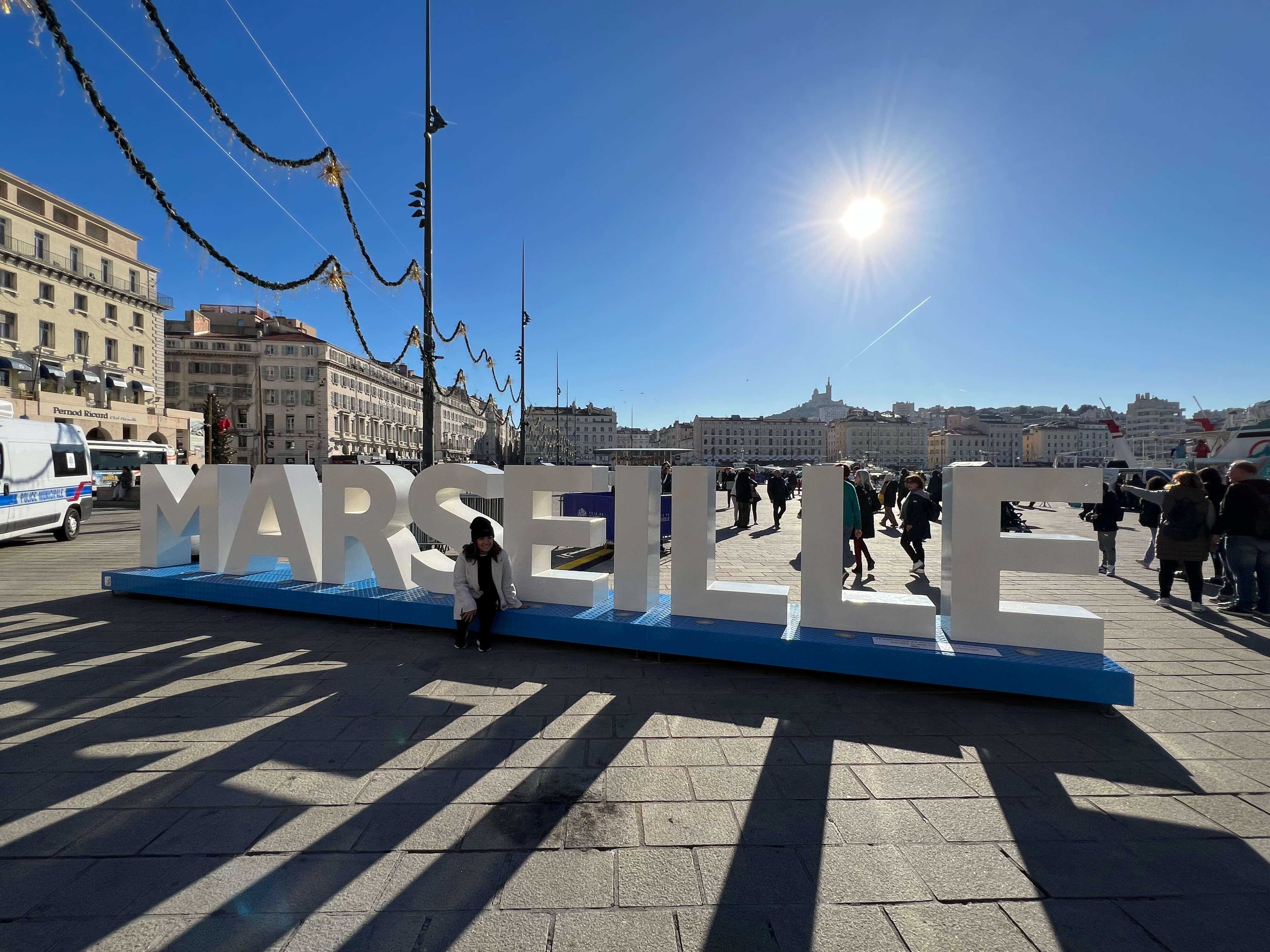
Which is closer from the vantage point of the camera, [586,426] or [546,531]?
[546,531]

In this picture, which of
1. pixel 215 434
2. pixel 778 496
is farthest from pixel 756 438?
pixel 778 496

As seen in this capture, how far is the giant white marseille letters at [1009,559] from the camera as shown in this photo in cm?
479

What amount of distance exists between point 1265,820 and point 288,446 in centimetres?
7444

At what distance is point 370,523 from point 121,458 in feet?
119

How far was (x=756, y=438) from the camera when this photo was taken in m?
151

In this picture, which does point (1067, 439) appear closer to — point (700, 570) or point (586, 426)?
point (586, 426)

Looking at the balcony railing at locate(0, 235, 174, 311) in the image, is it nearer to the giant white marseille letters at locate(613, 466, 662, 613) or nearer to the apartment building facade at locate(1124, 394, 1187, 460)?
the giant white marseille letters at locate(613, 466, 662, 613)

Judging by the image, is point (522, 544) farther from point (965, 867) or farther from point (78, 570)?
point (78, 570)

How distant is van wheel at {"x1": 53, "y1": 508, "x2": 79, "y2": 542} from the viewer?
14.0 meters

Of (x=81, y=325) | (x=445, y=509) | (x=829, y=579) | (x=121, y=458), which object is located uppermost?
(x=81, y=325)

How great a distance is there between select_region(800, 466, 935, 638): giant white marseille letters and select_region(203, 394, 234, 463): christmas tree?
2978cm

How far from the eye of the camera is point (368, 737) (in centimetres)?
388

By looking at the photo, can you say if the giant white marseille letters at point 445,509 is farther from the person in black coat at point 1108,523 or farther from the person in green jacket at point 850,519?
the person in black coat at point 1108,523

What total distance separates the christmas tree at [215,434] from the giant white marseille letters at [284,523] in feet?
78.6
